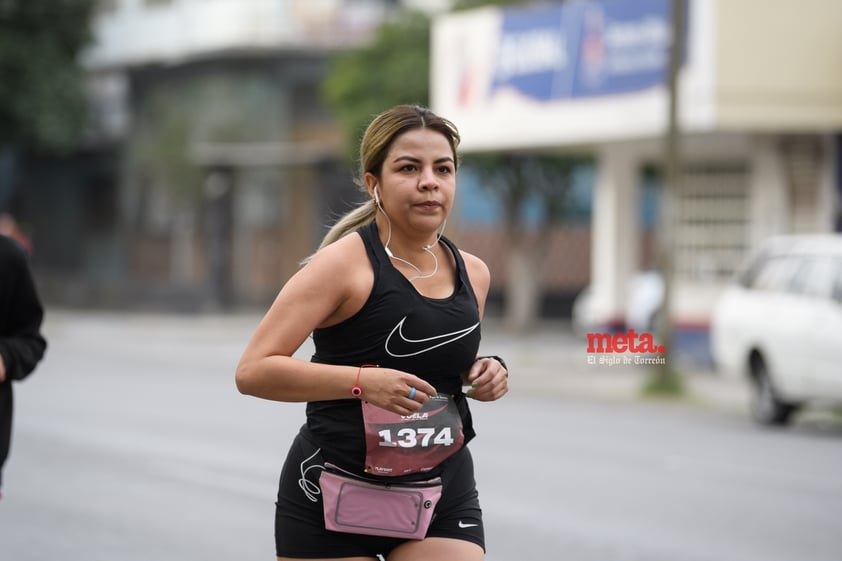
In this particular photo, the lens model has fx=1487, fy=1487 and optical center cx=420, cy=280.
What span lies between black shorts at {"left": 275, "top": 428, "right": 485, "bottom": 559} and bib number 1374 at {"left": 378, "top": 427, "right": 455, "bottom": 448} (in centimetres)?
17

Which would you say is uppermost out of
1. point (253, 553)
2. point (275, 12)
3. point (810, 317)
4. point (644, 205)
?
point (275, 12)

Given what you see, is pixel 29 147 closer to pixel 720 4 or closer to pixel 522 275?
pixel 522 275

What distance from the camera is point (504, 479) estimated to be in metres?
11.1

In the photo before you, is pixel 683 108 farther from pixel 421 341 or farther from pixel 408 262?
pixel 421 341

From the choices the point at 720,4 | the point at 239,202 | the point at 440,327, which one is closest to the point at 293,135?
the point at 239,202

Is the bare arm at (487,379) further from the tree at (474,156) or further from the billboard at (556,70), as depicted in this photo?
the tree at (474,156)

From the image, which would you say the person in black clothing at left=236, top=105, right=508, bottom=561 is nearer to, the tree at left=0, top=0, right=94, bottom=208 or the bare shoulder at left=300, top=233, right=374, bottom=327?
the bare shoulder at left=300, top=233, right=374, bottom=327

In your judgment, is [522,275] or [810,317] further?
[522,275]

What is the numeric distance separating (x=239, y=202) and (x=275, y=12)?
5463 millimetres

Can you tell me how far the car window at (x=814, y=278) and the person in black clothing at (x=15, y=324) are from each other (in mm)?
9674

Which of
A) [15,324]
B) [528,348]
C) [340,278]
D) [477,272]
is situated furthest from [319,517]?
[528,348]

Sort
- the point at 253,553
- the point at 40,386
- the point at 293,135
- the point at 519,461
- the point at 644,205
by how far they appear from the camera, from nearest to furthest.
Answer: the point at 253,553, the point at 519,461, the point at 40,386, the point at 644,205, the point at 293,135

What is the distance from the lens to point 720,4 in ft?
68.9

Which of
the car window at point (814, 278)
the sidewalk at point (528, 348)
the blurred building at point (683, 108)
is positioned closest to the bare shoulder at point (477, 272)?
the sidewalk at point (528, 348)
